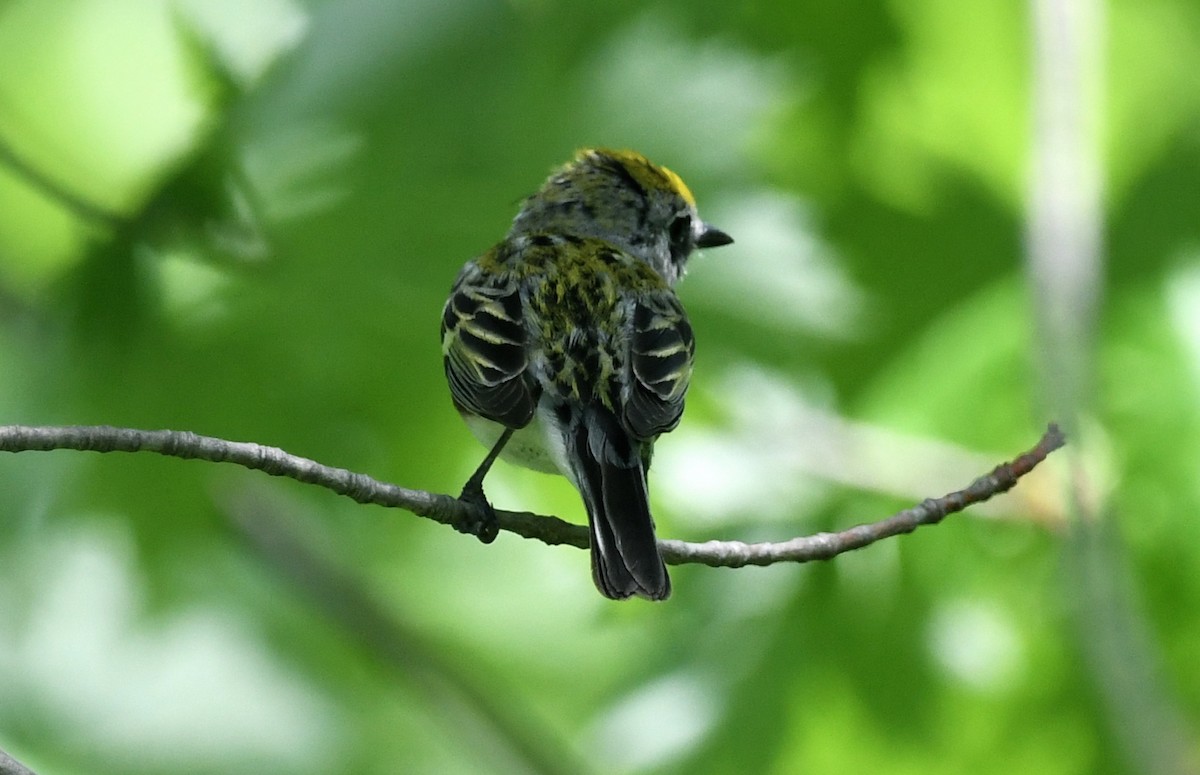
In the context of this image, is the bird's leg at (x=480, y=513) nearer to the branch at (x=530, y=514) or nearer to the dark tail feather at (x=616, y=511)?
the branch at (x=530, y=514)

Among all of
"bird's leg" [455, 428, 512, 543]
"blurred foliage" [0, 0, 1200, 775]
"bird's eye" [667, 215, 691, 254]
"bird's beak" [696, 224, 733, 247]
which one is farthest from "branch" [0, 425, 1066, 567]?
"bird's eye" [667, 215, 691, 254]

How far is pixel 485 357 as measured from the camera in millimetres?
3133

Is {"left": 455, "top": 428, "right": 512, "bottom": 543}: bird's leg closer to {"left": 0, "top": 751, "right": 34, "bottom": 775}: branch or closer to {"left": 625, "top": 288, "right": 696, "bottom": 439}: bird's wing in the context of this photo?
{"left": 625, "top": 288, "right": 696, "bottom": 439}: bird's wing

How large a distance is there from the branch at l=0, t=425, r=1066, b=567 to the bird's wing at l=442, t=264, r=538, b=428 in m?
0.28

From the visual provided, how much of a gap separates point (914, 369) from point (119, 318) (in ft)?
5.52

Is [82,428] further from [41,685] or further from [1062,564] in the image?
[41,685]

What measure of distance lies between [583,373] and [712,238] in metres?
0.62

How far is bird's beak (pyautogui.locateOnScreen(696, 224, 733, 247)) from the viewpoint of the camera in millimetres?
3434

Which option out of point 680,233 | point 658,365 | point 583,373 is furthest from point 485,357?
point 680,233

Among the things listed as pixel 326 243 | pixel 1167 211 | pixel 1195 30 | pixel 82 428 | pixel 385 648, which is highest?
pixel 1195 30

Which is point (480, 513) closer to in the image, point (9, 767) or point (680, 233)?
point (9, 767)

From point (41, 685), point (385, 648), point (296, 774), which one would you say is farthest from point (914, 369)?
point (41, 685)

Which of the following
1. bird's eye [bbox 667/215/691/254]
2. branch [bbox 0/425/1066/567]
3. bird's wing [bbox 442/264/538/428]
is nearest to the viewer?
branch [bbox 0/425/1066/567]

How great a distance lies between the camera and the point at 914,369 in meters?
3.11
